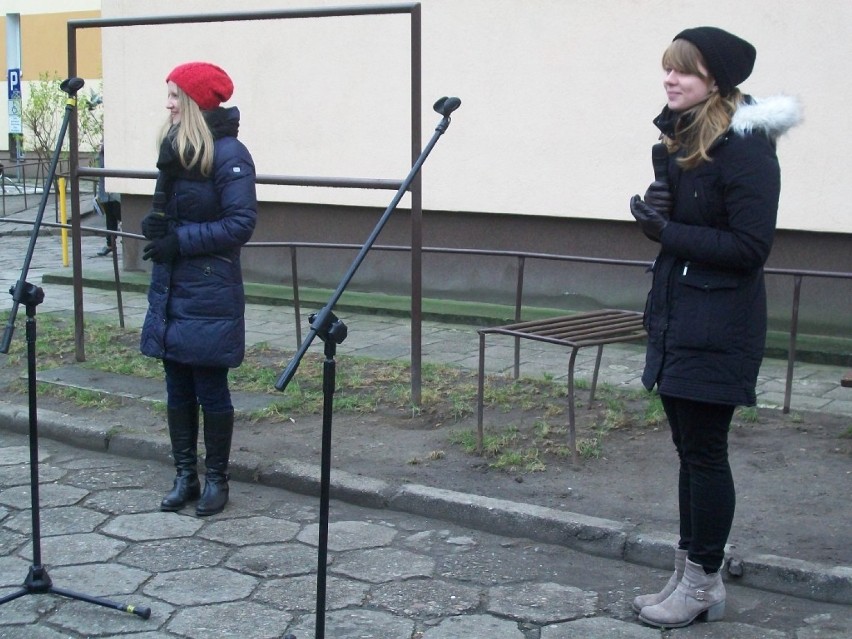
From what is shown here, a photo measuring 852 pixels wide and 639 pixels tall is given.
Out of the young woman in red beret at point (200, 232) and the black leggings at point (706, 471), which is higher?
the young woman in red beret at point (200, 232)

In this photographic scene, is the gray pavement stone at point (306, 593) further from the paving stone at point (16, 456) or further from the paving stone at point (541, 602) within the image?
the paving stone at point (16, 456)

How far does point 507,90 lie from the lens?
342 inches

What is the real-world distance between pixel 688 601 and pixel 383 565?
1113 mm

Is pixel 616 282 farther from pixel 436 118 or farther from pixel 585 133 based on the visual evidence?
pixel 436 118

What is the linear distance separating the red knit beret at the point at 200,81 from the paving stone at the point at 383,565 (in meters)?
1.81

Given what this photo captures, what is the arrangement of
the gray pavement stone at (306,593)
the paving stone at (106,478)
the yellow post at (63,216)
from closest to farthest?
the gray pavement stone at (306,593) → the paving stone at (106,478) → the yellow post at (63,216)

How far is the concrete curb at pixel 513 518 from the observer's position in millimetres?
3895

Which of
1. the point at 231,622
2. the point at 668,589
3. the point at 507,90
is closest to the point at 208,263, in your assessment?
the point at 231,622

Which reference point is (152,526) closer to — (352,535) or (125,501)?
(125,501)


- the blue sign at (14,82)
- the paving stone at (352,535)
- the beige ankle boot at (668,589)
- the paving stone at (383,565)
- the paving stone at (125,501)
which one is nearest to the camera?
the beige ankle boot at (668,589)

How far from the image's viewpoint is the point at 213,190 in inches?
176

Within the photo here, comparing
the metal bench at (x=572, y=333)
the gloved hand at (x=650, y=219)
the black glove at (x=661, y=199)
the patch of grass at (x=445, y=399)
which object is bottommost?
the patch of grass at (x=445, y=399)

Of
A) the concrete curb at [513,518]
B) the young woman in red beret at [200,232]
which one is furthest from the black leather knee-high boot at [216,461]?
the concrete curb at [513,518]

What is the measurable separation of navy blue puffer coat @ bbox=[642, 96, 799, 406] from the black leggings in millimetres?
96
